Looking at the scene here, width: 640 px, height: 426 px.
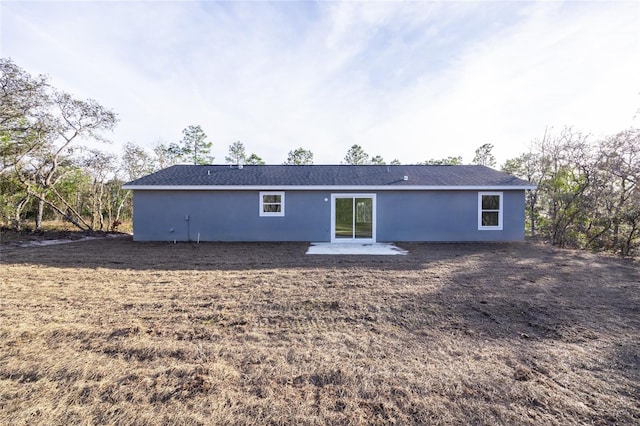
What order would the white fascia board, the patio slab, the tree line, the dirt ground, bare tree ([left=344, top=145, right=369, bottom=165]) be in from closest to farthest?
the dirt ground
the patio slab
the tree line
the white fascia board
bare tree ([left=344, top=145, right=369, bottom=165])

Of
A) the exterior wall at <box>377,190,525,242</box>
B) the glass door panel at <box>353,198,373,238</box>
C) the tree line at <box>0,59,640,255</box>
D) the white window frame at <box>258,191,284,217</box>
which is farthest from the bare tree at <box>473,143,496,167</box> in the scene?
the white window frame at <box>258,191,284,217</box>

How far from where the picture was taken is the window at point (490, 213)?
35.1ft

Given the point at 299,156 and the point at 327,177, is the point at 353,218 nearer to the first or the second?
the point at 327,177

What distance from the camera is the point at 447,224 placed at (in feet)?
35.1

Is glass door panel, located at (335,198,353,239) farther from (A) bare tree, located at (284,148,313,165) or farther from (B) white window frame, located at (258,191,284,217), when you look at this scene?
(A) bare tree, located at (284,148,313,165)

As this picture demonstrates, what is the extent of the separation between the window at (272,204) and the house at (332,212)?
37mm

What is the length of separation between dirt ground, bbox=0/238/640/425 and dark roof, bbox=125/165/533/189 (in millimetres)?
5123

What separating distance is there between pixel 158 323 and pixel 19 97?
1190 centimetres

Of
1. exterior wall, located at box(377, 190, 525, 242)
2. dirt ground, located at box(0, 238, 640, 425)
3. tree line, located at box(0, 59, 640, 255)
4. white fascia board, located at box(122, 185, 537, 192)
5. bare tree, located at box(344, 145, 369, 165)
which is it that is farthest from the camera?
bare tree, located at box(344, 145, 369, 165)

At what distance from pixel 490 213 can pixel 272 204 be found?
331 inches

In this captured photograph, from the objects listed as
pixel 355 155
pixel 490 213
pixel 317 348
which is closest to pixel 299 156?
pixel 355 155

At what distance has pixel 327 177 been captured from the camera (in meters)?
11.2

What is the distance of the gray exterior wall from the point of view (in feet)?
34.6

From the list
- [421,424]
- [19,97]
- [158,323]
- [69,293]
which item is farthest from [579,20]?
[19,97]
